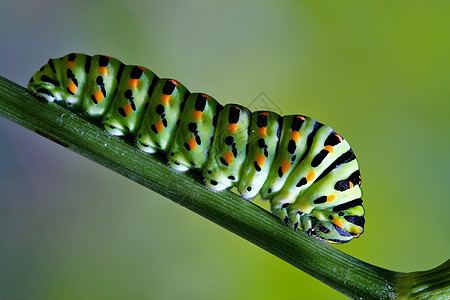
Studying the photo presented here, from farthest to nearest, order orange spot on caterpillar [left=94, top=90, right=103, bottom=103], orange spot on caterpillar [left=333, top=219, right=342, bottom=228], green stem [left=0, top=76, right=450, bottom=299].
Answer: orange spot on caterpillar [left=94, top=90, right=103, bottom=103] → orange spot on caterpillar [left=333, top=219, right=342, bottom=228] → green stem [left=0, top=76, right=450, bottom=299]

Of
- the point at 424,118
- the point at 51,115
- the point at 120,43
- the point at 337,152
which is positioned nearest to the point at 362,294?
the point at 337,152

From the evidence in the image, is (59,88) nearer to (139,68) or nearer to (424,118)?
(139,68)

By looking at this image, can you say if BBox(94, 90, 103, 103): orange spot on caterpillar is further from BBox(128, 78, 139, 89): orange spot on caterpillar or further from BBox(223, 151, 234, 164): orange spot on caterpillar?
BBox(223, 151, 234, 164): orange spot on caterpillar

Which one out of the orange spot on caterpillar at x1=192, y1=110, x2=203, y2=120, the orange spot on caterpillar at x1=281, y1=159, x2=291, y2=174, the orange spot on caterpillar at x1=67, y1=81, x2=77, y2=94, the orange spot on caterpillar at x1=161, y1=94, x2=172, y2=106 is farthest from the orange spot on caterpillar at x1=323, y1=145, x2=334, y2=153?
the orange spot on caterpillar at x1=67, y1=81, x2=77, y2=94

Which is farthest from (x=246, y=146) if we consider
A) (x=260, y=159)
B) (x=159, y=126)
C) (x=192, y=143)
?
(x=159, y=126)

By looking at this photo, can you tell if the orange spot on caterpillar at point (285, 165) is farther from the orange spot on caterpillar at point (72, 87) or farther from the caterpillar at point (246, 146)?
the orange spot on caterpillar at point (72, 87)

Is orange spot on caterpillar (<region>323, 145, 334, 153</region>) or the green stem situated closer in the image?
the green stem
